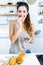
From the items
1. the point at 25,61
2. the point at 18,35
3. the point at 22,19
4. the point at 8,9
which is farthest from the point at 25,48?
the point at 25,61

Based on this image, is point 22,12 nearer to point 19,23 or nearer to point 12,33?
point 19,23

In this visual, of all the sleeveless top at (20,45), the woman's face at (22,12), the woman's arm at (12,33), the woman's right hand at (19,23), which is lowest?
the sleeveless top at (20,45)

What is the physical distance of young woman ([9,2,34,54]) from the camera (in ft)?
5.89

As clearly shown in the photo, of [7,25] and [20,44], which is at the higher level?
[7,25]

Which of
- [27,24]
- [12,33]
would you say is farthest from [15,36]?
[27,24]

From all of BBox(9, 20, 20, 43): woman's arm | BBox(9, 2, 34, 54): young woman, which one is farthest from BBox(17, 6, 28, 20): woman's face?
BBox(9, 20, 20, 43): woman's arm

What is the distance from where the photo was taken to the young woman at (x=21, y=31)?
5.89 feet

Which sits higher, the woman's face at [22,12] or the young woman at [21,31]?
the woman's face at [22,12]

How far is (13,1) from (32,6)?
204 mm

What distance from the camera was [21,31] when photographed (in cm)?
183

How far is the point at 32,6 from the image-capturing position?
1814mm

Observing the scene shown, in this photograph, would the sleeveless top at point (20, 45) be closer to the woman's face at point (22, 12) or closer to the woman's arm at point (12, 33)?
the woman's arm at point (12, 33)

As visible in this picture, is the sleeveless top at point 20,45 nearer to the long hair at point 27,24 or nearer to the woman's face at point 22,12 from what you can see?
the long hair at point 27,24

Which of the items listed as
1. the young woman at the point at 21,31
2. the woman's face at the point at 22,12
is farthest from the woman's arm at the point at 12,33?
the woman's face at the point at 22,12
